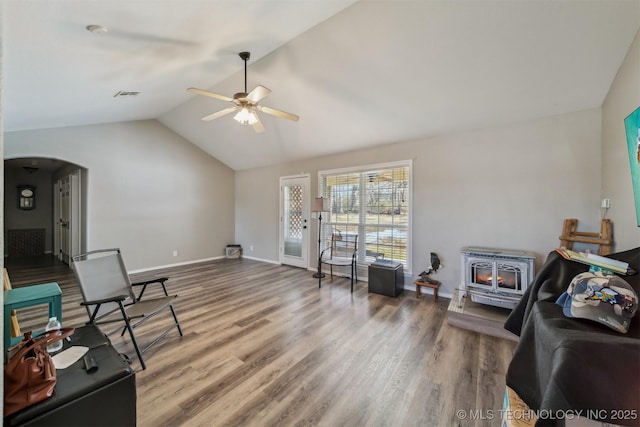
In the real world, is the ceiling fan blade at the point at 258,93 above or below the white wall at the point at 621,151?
above

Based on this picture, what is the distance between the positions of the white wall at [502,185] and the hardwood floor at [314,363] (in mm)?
1123

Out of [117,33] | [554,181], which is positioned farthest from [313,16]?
[554,181]

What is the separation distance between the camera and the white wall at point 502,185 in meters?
2.92

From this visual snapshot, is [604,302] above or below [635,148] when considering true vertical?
below

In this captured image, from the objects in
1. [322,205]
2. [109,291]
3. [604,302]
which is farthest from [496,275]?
[109,291]

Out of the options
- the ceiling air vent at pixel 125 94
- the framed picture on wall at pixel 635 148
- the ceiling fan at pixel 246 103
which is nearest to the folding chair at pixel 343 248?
the ceiling fan at pixel 246 103

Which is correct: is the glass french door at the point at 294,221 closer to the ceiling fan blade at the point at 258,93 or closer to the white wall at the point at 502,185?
the white wall at the point at 502,185

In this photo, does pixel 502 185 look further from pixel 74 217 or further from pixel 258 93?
pixel 74 217

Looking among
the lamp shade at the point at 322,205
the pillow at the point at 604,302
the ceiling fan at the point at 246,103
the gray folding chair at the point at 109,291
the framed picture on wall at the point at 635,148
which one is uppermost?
the ceiling fan at the point at 246,103

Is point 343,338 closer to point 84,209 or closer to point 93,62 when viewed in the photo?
point 93,62

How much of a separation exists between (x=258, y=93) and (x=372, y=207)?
2801 mm

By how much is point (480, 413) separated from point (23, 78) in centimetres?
464

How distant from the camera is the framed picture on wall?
1.71m

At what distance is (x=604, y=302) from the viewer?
1176 millimetres
